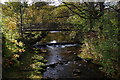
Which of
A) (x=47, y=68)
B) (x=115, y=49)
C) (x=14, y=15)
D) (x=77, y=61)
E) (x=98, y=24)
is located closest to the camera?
(x=115, y=49)

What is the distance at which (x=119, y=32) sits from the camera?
6859mm

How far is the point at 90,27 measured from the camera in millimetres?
9508

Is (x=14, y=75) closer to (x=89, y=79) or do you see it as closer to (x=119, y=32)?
(x=89, y=79)

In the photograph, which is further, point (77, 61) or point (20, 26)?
point (20, 26)

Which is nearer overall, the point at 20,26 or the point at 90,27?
the point at 90,27

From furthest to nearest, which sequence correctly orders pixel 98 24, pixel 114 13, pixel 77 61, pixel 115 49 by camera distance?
pixel 77 61 → pixel 98 24 → pixel 114 13 → pixel 115 49

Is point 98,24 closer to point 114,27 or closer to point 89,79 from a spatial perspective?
point 114,27

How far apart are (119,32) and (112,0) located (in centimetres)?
248

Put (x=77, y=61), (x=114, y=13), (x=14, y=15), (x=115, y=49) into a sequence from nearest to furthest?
(x=115, y=49)
(x=114, y=13)
(x=77, y=61)
(x=14, y=15)

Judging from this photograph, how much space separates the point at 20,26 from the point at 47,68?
5.99 meters

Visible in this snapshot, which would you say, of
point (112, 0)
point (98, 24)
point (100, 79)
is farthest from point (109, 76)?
point (112, 0)

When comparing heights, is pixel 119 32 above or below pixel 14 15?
below

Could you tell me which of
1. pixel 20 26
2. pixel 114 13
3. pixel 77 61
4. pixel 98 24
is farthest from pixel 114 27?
pixel 20 26

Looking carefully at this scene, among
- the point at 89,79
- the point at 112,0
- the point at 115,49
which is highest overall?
the point at 112,0
